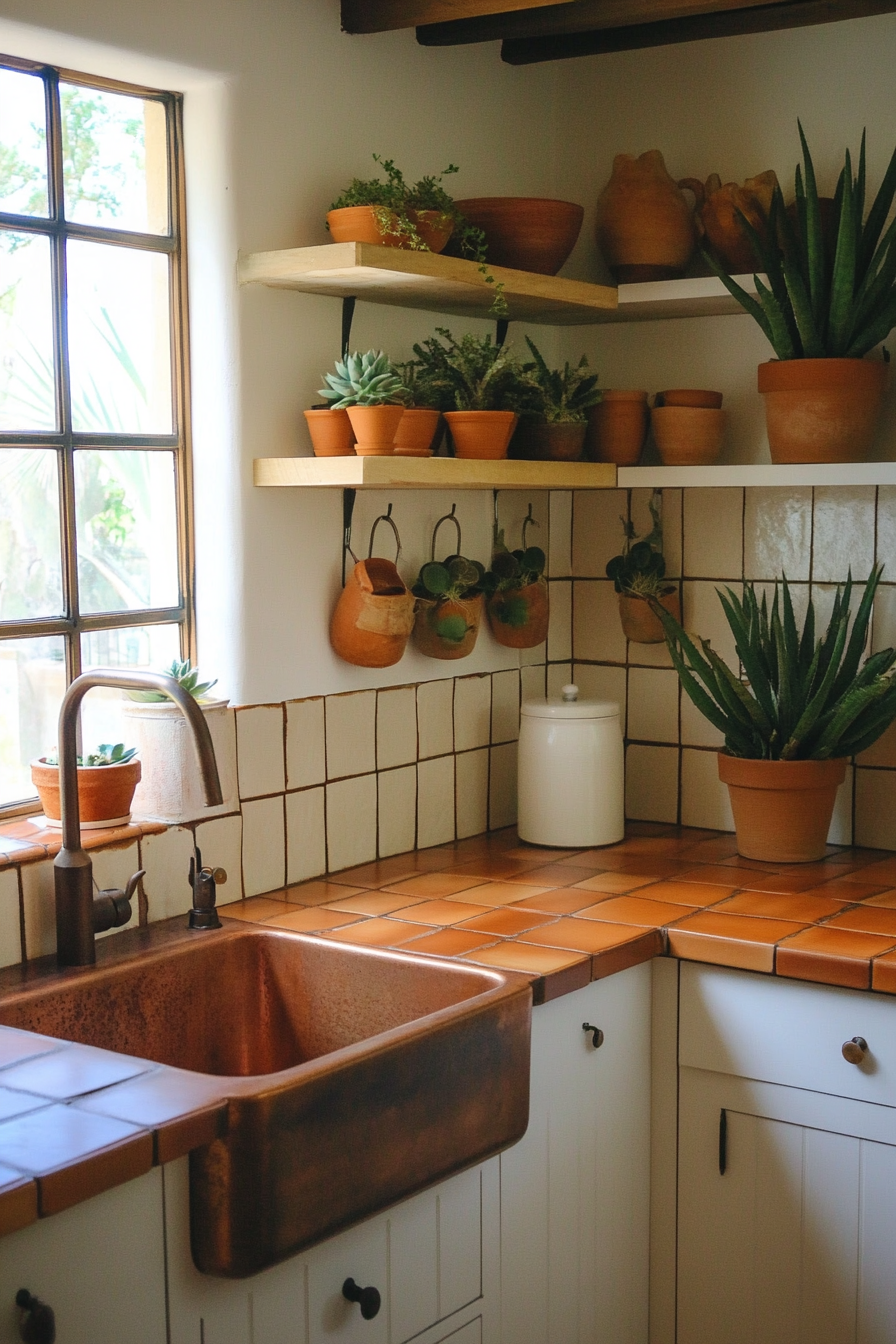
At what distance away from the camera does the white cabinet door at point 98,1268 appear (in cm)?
131

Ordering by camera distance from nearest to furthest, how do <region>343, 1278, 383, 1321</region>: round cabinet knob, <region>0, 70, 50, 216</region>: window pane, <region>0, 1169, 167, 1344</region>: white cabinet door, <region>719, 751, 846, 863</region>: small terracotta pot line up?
<region>0, 1169, 167, 1344</region>: white cabinet door < <region>343, 1278, 383, 1321</region>: round cabinet knob < <region>0, 70, 50, 216</region>: window pane < <region>719, 751, 846, 863</region>: small terracotta pot

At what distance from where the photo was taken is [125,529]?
7.27 feet

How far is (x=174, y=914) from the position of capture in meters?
2.20

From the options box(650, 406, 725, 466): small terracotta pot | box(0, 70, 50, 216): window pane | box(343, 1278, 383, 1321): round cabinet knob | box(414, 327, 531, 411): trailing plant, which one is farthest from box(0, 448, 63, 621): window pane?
box(650, 406, 725, 466): small terracotta pot

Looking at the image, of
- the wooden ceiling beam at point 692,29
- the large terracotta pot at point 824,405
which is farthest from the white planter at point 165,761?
the wooden ceiling beam at point 692,29

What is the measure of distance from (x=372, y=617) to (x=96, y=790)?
1.80 ft

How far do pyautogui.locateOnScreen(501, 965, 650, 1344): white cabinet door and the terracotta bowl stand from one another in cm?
119

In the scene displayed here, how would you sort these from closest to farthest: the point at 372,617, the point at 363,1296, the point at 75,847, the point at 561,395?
the point at 363,1296, the point at 75,847, the point at 372,617, the point at 561,395

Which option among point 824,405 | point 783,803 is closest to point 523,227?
point 824,405

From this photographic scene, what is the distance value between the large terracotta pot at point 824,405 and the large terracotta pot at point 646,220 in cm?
31

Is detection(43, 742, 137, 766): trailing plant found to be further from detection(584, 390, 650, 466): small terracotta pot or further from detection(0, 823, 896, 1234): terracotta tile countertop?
detection(584, 390, 650, 466): small terracotta pot

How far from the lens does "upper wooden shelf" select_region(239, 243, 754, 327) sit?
7.10 feet

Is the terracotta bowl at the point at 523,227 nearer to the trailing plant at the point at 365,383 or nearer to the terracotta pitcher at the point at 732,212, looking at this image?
the terracotta pitcher at the point at 732,212

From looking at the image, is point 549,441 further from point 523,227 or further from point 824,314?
point 824,314
